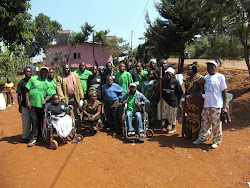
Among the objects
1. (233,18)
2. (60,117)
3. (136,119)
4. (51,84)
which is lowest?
(136,119)

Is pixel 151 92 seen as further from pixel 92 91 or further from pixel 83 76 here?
pixel 83 76

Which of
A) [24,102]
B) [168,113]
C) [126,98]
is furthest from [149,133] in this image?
[24,102]

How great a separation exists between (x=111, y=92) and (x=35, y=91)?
199 centimetres

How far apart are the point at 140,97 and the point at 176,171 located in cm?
232

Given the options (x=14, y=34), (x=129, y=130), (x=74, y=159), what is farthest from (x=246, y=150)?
(x=14, y=34)

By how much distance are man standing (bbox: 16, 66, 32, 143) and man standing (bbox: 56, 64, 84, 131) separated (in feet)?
2.60

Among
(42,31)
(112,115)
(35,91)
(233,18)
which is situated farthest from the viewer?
(42,31)

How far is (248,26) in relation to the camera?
297 inches

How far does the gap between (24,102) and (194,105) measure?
4248 millimetres

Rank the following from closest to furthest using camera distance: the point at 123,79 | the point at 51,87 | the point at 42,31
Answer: the point at 51,87 → the point at 123,79 → the point at 42,31

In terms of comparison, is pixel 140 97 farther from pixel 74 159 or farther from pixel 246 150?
pixel 246 150

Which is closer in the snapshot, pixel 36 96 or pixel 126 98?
pixel 36 96

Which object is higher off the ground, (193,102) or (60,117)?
(193,102)

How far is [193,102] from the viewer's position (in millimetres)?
4969
